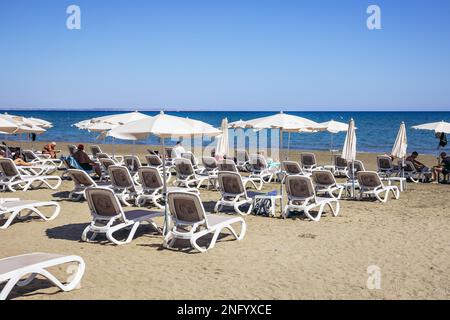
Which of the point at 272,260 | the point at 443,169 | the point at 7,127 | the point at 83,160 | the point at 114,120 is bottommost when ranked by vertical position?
the point at 272,260

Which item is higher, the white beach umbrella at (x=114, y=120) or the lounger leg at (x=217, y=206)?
the white beach umbrella at (x=114, y=120)

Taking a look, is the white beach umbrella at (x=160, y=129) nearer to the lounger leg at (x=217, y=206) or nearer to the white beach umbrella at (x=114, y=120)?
the lounger leg at (x=217, y=206)

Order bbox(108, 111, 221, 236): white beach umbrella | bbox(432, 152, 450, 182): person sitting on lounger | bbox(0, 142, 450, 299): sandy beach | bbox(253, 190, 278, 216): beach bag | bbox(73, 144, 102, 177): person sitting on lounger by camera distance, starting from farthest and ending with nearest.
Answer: bbox(432, 152, 450, 182): person sitting on lounger → bbox(73, 144, 102, 177): person sitting on lounger → bbox(253, 190, 278, 216): beach bag → bbox(108, 111, 221, 236): white beach umbrella → bbox(0, 142, 450, 299): sandy beach

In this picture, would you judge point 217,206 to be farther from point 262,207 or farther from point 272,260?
point 272,260

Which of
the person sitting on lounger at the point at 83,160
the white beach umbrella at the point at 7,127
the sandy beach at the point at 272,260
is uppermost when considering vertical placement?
the white beach umbrella at the point at 7,127

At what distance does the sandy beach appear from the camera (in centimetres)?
492

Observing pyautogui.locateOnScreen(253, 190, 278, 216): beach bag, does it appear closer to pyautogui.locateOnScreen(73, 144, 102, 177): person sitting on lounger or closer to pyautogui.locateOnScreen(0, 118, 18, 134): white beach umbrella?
pyautogui.locateOnScreen(73, 144, 102, 177): person sitting on lounger

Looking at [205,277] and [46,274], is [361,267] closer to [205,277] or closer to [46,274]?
[205,277]

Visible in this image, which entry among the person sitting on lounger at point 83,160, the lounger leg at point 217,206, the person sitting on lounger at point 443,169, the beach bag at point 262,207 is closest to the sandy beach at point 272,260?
the beach bag at point 262,207

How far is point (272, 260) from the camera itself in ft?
19.8

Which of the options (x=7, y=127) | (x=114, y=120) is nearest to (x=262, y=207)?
(x=114, y=120)

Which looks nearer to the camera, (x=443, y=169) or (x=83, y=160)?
(x=83, y=160)

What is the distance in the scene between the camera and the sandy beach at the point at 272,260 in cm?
492

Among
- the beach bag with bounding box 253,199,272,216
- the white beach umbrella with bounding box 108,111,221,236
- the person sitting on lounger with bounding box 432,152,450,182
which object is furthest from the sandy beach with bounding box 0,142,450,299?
the person sitting on lounger with bounding box 432,152,450,182
